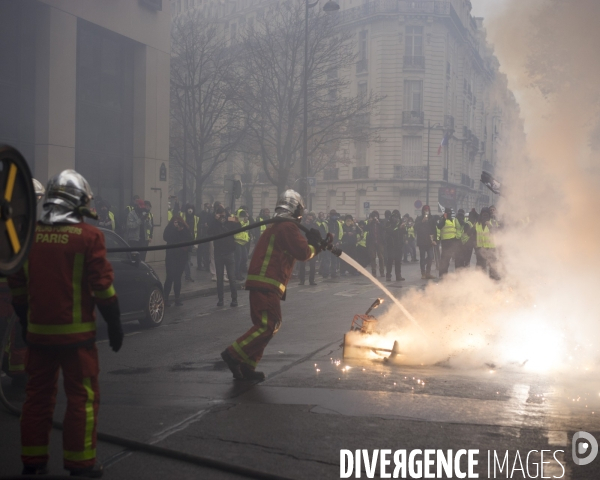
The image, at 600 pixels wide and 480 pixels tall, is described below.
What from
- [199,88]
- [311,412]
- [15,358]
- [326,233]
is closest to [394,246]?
[326,233]

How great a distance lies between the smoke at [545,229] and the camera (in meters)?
8.27

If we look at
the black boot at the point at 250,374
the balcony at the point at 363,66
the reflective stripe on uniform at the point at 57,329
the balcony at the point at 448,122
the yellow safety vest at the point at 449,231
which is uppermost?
the balcony at the point at 363,66

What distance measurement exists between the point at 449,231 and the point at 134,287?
1068 centimetres

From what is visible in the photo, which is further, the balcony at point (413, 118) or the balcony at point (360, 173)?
the balcony at point (360, 173)

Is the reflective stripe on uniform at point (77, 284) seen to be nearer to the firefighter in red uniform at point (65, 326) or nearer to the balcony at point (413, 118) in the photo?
the firefighter in red uniform at point (65, 326)

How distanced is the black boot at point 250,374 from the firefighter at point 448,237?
12750mm

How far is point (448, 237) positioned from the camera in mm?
19000

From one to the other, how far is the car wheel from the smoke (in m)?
3.68

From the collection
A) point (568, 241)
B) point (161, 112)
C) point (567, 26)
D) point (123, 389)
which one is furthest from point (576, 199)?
point (161, 112)

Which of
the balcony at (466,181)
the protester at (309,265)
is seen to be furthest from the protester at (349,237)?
the balcony at (466,181)

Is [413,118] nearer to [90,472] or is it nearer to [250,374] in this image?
[250,374]

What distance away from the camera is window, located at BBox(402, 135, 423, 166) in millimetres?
52531

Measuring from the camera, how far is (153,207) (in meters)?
22.2

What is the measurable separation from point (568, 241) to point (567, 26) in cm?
296
